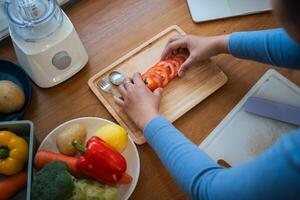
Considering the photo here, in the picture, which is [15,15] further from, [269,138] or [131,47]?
[269,138]

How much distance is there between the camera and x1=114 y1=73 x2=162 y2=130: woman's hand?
2.57ft

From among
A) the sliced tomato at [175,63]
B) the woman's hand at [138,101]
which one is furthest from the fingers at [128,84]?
the sliced tomato at [175,63]

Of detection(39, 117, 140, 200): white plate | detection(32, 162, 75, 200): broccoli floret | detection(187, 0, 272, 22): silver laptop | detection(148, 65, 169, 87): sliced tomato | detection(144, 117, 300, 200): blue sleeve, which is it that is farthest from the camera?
detection(187, 0, 272, 22): silver laptop

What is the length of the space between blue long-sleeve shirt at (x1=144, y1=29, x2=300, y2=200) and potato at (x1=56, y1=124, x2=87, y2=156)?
0.14 metres

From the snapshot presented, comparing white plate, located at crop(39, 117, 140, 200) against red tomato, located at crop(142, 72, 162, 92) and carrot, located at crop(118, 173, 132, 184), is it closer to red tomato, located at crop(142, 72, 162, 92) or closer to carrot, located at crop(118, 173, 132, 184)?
carrot, located at crop(118, 173, 132, 184)

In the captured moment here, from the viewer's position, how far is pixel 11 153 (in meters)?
0.70

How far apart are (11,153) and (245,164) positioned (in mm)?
439

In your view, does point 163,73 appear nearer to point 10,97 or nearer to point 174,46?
point 174,46

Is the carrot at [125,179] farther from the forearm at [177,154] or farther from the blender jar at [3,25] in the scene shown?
the blender jar at [3,25]

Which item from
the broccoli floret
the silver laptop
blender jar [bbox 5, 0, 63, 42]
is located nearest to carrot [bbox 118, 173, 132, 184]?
the broccoli floret

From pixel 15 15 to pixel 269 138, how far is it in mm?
621

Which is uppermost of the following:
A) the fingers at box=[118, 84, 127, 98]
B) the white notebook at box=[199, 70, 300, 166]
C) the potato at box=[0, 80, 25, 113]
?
the potato at box=[0, 80, 25, 113]

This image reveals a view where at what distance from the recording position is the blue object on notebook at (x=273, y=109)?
80cm

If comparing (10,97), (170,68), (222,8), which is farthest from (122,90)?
(222,8)
